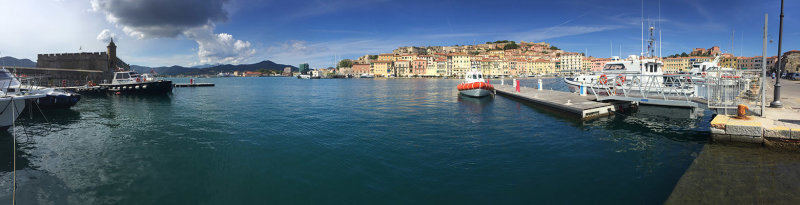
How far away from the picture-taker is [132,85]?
1412 inches

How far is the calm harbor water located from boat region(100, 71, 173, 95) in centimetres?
2408

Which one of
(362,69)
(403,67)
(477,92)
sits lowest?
(477,92)

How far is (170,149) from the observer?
10.3 m

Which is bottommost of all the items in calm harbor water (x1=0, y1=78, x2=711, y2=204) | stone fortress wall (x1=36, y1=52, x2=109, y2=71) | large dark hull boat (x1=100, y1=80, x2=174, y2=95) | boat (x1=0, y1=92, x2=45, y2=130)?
calm harbor water (x1=0, y1=78, x2=711, y2=204)

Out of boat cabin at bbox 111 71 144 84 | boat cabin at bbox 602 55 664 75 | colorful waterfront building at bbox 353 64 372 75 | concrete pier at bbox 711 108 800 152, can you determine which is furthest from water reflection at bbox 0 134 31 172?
colorful waterfront building at bbox 353 64 372 75

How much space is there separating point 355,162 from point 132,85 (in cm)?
3901

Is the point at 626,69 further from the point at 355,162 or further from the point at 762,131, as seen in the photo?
the point at 355,162

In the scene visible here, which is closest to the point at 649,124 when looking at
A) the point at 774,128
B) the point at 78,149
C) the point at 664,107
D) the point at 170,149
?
the point at 774,128

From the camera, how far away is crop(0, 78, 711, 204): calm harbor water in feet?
21.5

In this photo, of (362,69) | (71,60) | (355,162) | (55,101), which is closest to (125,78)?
(55,101)

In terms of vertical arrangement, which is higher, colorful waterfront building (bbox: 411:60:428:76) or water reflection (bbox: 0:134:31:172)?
colorful waterfront building (bbox: 411:60:428:76)

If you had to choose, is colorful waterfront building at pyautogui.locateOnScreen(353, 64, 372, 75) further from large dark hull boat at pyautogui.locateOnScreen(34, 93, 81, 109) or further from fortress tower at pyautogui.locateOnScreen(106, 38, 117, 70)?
large dark hull boat at pyautogui.locateOnScreen(34, 93, 81, 109)

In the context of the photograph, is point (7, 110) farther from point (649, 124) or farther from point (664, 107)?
point (664, 107)

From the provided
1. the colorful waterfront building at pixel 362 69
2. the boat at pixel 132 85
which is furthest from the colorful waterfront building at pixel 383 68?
the boat at pixel 132 85
